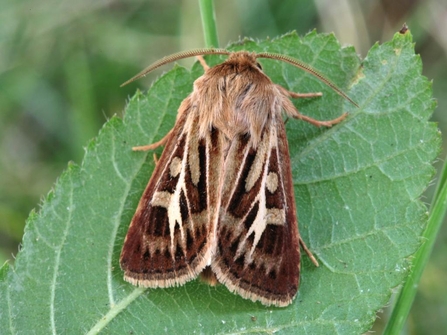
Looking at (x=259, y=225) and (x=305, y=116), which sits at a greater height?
(x=305, y=116)

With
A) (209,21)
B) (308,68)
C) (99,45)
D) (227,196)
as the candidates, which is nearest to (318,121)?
(308,68)

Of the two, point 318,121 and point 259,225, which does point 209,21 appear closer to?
point 318,121

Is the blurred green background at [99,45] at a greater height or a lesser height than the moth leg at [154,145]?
greater

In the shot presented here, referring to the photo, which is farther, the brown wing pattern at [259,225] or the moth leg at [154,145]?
the moth leg at [154,145]

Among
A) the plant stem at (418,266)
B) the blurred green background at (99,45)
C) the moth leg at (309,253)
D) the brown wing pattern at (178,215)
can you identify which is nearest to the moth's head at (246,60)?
the brown wing pattern at (178,215)

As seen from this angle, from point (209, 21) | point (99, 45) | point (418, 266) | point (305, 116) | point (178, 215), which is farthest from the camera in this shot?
point (99, 45)

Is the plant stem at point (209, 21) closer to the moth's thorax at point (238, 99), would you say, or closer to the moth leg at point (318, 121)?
the moth's thorax at point (238, 99)

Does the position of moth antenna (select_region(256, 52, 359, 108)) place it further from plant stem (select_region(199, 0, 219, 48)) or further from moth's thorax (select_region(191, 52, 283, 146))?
plant stem (select_region(199, 0, 219, 48))
